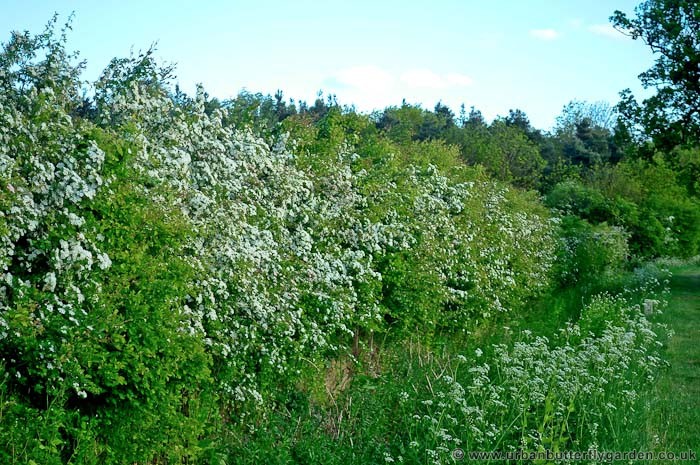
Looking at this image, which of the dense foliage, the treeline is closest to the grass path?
the dense foliage

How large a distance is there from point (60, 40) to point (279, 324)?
2.73 m

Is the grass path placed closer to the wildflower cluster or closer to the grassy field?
the grassy field

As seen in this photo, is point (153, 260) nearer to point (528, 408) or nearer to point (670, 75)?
point (528, 408)

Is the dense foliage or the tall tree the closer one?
the dense foliage

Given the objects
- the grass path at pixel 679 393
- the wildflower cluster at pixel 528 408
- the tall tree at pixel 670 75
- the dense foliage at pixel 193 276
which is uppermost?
the tall tree at pixel 670 75

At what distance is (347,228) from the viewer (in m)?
8.23

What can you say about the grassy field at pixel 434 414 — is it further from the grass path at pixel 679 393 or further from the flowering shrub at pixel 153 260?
the flowering shrub at pixel 153 260

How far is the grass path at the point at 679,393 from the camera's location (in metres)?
6.55

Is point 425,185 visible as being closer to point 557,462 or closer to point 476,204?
point 476,204

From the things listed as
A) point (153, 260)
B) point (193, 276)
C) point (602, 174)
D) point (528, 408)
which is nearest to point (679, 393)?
point (528, 408)

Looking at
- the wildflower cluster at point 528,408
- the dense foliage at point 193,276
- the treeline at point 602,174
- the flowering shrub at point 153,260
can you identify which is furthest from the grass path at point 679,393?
the treeline at point 602,174

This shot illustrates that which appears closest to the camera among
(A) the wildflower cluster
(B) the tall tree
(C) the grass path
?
(A) the wildflower cluster

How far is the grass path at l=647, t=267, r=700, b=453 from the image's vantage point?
6551 mm

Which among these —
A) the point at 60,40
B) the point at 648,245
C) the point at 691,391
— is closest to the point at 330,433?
the point at 60,40
